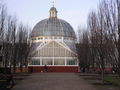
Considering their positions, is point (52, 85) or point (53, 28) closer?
point (52, 85)

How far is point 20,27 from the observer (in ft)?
148

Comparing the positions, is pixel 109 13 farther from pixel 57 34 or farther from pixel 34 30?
pixel 34 30

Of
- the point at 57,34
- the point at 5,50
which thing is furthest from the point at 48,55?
the point at 5,50

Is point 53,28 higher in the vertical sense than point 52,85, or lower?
higher

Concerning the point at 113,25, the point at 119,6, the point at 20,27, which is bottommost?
the point at 113,25

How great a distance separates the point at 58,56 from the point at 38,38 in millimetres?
18351

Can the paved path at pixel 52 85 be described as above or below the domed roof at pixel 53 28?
below

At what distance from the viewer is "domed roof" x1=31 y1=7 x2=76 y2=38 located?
271 ft

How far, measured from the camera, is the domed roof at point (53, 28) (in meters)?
82.6

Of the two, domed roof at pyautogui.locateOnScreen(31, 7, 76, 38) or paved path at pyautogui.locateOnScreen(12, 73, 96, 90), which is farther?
domed roof at pyautogui.locateOnScreen(31, 7, 76, 38)

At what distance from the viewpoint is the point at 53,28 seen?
8312cm

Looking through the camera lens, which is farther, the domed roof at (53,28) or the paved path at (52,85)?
the domed roof at (53,28)

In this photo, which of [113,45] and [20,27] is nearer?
[113,45]

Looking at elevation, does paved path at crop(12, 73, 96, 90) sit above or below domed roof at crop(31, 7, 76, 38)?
below
